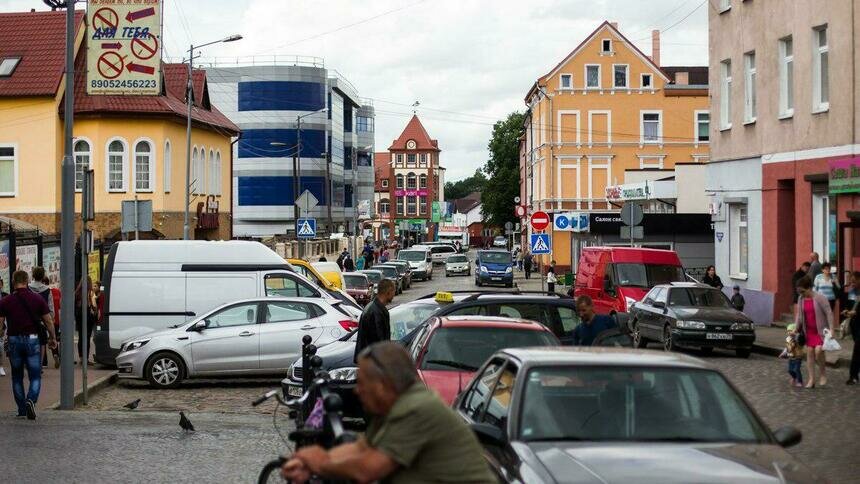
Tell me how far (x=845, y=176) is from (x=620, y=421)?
820 inches

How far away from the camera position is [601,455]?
21.7ft

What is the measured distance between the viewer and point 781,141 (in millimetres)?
31266

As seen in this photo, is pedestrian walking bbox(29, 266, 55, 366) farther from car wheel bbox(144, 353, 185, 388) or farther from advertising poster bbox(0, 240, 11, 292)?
car wheel bbox(144, 353, 185, 388)

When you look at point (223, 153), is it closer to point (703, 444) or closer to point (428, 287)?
point (428, 287)

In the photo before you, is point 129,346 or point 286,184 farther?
point 286,184

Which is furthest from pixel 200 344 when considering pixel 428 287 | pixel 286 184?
pixel 286 184

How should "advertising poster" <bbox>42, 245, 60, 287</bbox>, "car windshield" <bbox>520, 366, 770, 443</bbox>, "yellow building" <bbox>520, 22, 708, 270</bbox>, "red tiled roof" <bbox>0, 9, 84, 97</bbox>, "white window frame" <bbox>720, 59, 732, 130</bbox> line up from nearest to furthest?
"car windshield" <bbox>520, 366, 770, 443</bbox> < "advertising poster" <bbox>42, 245, 60, 287</bbox> < "white window frame" <bbox>720, 59, 732, 130</bbox> < "red tiled roof" <bbox>0, 9, 84, 97</bbox> < "yellow building" <bbox>520, 22, 708, 270</bbox>

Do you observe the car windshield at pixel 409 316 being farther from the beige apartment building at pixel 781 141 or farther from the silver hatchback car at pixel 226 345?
the beige apartment building at pixel 781 141

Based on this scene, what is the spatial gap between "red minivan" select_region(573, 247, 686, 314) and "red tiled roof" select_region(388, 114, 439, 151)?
158776 millimetres

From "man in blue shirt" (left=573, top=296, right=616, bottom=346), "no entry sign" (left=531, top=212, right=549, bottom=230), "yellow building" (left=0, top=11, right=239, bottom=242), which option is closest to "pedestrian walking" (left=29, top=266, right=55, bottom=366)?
"man in blue shirt" (left=573, top=296, right=616, bottom=346)

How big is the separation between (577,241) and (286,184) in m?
37.4

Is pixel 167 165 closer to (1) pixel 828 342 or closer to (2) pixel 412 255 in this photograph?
(2) pixel 412 255

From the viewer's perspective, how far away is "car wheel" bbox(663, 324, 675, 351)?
81.5 feet

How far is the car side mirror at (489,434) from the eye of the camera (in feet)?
22.6
